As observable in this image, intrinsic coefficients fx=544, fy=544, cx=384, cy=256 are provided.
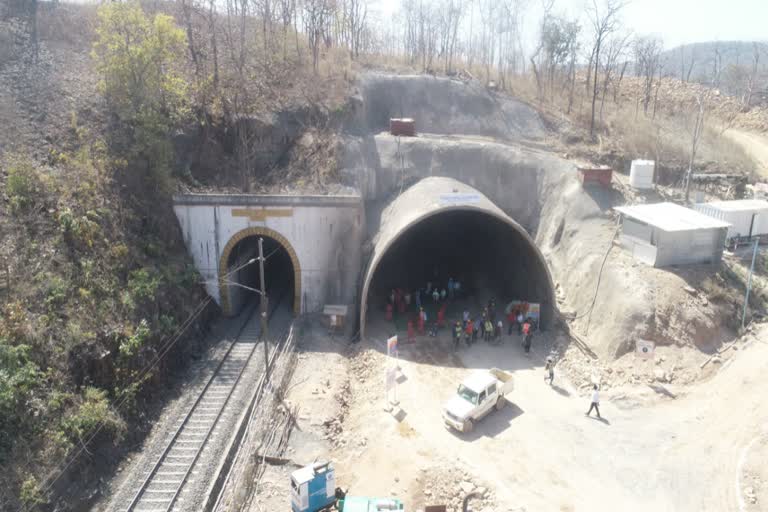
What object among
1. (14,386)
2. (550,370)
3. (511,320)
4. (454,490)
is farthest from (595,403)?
(14,386)

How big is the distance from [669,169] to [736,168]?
6156mm

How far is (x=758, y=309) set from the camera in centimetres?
2212

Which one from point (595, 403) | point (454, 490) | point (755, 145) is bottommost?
point (454, 490)

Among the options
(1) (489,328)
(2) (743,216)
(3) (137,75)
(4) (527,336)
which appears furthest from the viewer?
(3) (137,75)

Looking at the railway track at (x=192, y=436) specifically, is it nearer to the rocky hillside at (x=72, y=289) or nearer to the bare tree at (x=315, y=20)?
the rocky hillside at (x=72, y=289)

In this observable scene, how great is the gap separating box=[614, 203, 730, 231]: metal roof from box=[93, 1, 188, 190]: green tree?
870 inches

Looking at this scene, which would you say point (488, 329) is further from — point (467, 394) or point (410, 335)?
point (467, 394)

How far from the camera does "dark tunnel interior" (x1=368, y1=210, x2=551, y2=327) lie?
2538 centimetres

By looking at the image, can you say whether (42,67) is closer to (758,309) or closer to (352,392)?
(352,392)

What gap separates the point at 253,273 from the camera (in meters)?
30.2

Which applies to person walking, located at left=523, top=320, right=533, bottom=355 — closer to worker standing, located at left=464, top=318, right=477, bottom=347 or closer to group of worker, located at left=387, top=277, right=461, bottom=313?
worker standing, located at left=464, top=318, right=477, bottom=347

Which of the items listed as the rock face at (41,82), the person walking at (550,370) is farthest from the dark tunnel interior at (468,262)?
the rock face at (41,82)

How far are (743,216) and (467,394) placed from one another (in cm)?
1705

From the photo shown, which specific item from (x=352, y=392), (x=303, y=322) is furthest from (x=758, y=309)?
(x=303, y=322)
